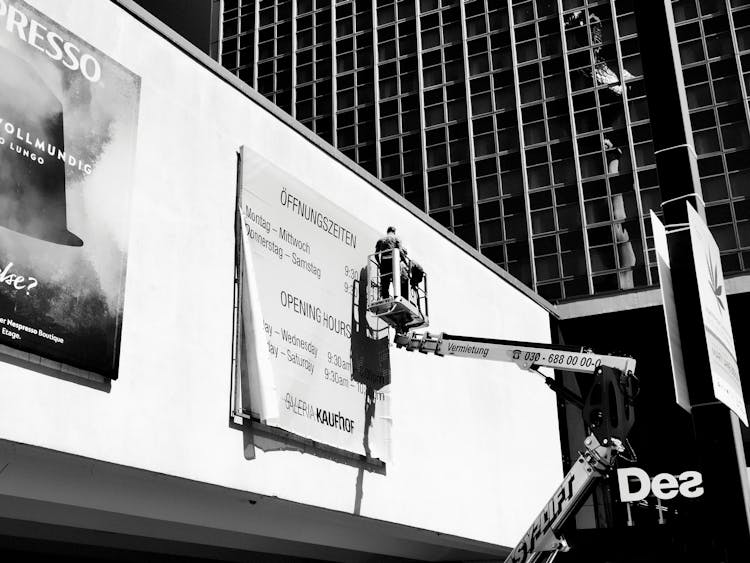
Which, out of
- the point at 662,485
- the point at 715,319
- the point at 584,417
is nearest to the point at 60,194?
the point at 715,319

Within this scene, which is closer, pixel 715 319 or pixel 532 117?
pixel 715 319

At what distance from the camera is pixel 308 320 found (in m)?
14.1

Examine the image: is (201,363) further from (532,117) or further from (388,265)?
(532,117)

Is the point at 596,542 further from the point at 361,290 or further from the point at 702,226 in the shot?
the point at 702,226

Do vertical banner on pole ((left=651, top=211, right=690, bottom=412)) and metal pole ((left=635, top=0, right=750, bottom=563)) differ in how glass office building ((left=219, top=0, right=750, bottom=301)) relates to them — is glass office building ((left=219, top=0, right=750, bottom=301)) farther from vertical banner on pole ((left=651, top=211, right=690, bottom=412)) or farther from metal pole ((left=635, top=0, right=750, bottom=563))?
vertical banner on pole ((left=651, top=211, right=690, bottom=412))

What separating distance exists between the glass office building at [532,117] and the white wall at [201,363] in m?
36.2

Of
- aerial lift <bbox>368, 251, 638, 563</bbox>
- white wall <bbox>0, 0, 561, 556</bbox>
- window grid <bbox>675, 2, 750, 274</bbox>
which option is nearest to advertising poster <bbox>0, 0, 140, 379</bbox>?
white wall <bbox>0, 0, 561, 556</bbox>

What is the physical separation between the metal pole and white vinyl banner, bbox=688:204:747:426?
0.05 metres

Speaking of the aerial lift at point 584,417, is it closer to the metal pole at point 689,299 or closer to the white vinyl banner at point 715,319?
the white vinyl banner at point 715,319

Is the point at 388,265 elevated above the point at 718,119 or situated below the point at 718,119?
below

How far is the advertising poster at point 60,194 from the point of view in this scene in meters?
9.60

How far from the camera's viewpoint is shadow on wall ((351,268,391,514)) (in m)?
15.0

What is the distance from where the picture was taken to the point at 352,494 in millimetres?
14328

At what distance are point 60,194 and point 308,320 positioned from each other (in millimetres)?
4858
